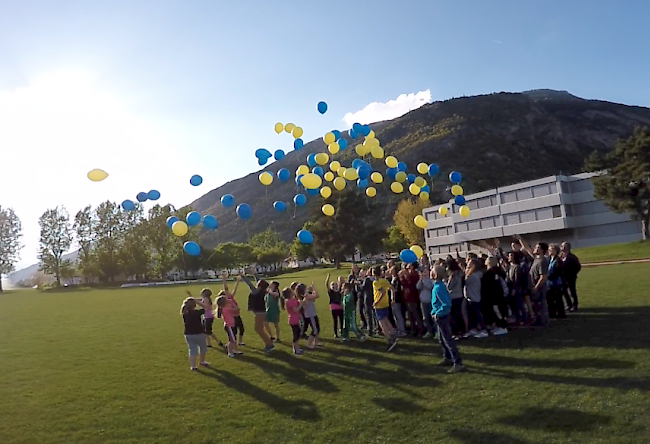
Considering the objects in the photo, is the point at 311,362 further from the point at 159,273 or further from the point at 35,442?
the point at 159,273

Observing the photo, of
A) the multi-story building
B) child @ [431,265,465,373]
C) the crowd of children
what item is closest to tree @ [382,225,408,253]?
the multi-story building

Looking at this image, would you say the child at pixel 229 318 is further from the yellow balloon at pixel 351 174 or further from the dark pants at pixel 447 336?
the yellow balloon at pixel 351 174

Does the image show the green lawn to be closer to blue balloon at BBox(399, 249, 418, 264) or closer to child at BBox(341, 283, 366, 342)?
blue balloon at BBox(399, 249, 418, 264)

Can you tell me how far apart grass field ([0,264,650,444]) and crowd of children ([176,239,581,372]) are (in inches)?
19.8

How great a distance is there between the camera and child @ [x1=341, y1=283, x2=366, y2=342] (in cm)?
1181

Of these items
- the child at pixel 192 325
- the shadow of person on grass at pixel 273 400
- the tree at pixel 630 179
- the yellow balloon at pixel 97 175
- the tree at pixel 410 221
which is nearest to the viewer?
the shadow of person on grass at pixel 273 400

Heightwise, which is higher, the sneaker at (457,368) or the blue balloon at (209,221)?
the blue balloon at (209,221)

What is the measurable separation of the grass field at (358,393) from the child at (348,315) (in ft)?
1.54

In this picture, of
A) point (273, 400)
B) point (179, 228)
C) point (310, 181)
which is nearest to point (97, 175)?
point (179, 228)

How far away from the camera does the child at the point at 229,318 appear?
1143 cm

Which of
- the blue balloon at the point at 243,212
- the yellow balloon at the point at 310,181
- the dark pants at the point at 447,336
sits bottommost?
the dark pants at the point at 447,336

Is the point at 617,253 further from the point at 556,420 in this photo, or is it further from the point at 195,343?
the point at 556,420

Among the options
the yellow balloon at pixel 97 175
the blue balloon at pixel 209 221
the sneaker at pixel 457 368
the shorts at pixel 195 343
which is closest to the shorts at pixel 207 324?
the shorts at pixel 195 343

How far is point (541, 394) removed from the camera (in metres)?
6.78
